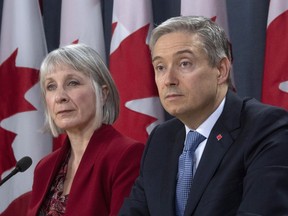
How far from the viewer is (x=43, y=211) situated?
8.89 ft

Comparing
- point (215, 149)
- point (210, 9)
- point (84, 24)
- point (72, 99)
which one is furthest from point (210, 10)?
point (215, 149)

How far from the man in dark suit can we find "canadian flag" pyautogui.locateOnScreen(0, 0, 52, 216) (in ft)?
4.72

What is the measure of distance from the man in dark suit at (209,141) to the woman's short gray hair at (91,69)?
0.53m

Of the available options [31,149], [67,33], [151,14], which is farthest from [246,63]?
[31,149]

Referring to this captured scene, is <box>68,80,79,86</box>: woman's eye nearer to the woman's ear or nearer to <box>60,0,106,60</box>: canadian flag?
the woman's ear

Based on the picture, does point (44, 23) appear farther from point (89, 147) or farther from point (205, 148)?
point (205, 148)

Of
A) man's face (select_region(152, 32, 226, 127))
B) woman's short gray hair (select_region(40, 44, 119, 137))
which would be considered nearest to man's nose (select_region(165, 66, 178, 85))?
man's face (select_region(152, 32, 226, 127))

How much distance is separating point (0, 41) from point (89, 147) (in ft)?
4.34

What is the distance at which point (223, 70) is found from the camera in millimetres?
2146

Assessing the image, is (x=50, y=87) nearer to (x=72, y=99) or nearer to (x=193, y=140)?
(x=72, y=99)

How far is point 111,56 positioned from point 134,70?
0.56 ft

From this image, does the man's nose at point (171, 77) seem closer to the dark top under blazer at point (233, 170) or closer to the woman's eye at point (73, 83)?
the dark top under blazer at point (233, 170)

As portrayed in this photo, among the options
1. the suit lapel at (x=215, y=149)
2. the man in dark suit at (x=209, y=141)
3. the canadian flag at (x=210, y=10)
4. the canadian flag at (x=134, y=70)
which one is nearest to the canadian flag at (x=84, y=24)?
the canadian flag at (x=134, y=70)

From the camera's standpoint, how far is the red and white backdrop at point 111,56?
11.3 feet
